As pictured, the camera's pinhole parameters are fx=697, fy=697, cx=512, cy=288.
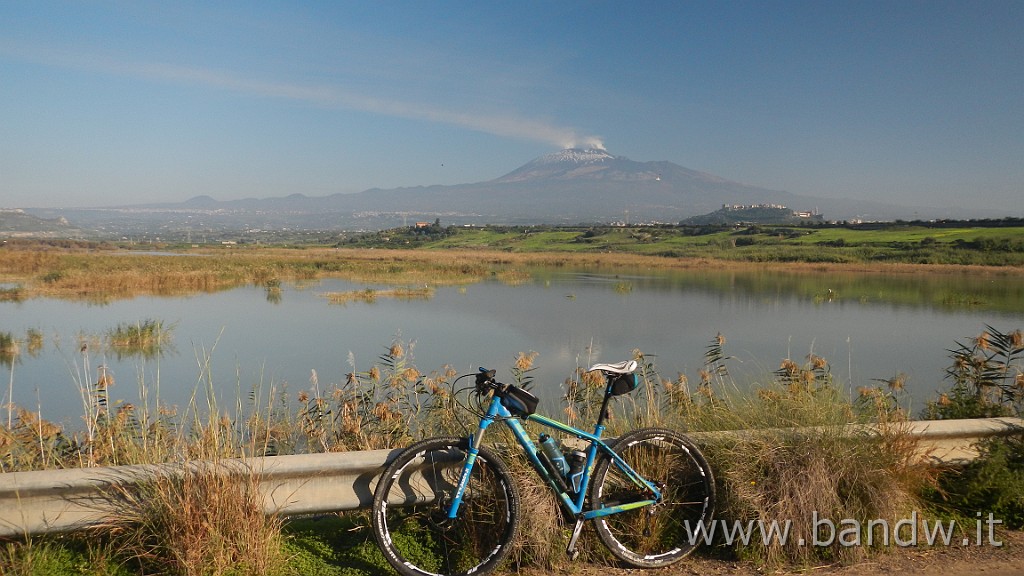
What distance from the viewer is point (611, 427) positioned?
16.0ft

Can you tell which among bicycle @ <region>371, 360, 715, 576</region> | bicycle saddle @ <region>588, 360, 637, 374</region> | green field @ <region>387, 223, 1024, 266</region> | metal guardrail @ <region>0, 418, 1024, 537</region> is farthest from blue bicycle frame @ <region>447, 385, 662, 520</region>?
green field @ <region>387, 223, 1024, 266</region>

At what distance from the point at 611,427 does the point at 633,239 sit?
66.9 metres

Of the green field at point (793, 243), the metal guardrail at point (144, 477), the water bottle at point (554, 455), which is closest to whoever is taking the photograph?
the metal guardrail at point (144, 477)

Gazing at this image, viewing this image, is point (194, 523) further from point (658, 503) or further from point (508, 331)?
point (508, 331)

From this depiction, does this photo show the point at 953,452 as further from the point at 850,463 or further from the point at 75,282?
the point at 75,282

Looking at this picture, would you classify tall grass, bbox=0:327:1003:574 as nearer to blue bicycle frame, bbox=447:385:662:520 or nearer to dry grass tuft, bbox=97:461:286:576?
dry grass tuft, bbox=97:461:286:576

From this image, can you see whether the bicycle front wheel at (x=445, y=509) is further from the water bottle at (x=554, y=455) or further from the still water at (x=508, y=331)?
the still water at (x=508, y=331)

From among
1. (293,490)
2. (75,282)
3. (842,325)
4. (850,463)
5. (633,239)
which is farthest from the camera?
(633,239)

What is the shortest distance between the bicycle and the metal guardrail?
0.22m

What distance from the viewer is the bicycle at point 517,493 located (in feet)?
11.4

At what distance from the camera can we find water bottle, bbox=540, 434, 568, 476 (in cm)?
355

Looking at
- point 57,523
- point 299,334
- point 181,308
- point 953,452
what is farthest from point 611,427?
A: point 181,308

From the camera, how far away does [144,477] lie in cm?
351

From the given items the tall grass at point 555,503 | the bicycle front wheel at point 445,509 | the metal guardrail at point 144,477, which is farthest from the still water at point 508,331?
the bicycle front wheel at point 445,509
